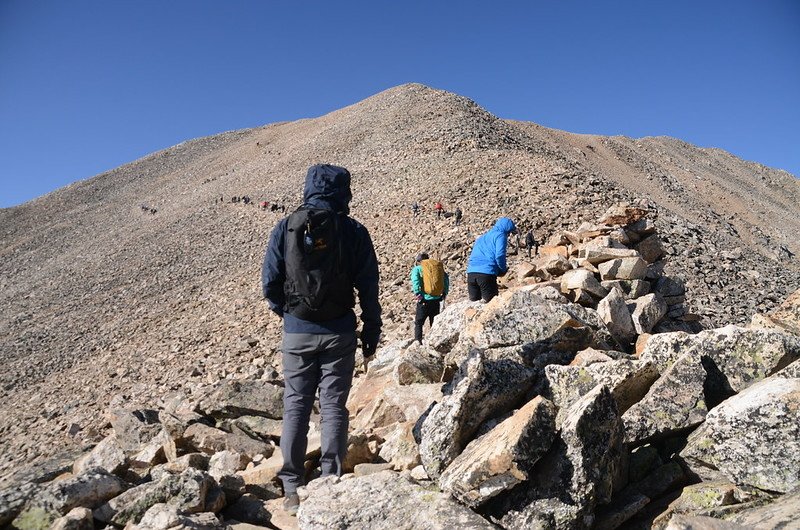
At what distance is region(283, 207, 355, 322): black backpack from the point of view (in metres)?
4.27

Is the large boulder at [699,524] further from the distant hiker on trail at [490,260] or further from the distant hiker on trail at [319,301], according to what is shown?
the distant hiker on trail at [490,260]

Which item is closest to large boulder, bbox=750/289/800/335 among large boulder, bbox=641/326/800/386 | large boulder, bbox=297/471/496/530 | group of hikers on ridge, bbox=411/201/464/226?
large boulder, bbox=641/326/800/386

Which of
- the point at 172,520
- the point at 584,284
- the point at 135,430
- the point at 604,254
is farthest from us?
the point at 604,254

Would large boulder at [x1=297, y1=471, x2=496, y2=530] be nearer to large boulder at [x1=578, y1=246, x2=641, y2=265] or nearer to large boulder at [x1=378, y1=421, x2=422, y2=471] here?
large boulder at [x1=378, y1=421, x2=422, y2=471]

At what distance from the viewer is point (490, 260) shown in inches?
344

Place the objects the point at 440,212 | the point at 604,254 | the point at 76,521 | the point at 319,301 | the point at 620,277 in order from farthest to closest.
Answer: the point at 440,212 → the point at 604,254 → the point at 620,277 → the point at 319,301 → the point at 76,521

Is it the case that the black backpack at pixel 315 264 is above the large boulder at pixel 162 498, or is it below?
above

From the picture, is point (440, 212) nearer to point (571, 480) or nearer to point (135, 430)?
point (135, 430)

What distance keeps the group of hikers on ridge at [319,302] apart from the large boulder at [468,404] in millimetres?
827

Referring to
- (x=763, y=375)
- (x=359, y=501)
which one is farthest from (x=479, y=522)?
(x=763, y=375)

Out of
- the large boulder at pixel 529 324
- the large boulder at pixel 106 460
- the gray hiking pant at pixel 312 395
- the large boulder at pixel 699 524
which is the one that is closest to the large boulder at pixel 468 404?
the gray hiking pant at pixel 312 395

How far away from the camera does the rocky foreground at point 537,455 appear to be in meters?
3.40

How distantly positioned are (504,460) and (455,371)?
9.69 ft

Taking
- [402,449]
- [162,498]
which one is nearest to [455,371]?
[402,449]
